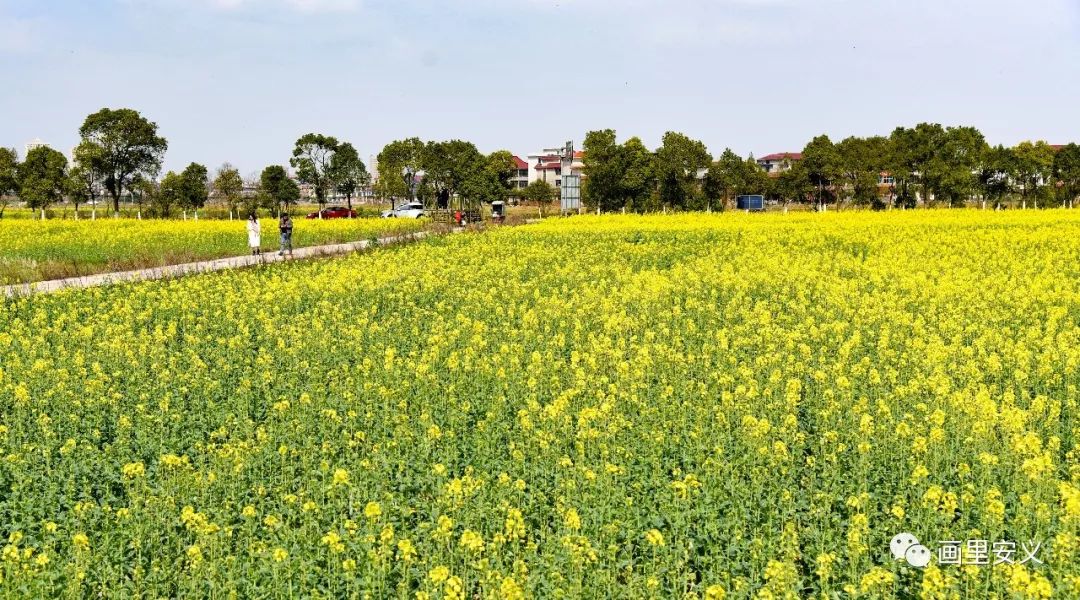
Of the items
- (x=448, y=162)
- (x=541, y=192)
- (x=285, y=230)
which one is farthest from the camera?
(x=541, y=192)

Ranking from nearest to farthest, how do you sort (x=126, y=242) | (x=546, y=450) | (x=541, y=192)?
(x=546, y=450) < (x=126, y=242) < (x=541, y=192)

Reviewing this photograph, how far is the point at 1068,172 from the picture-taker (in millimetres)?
84125

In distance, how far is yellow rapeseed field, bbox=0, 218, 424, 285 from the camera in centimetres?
2595

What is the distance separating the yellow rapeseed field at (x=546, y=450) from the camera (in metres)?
5.66

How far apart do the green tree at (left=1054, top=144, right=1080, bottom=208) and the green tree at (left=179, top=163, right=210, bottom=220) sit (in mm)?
78017

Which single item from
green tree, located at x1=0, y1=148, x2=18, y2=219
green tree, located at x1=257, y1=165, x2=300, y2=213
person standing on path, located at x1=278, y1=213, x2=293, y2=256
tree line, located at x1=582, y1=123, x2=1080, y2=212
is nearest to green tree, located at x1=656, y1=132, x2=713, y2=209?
tree line, located at x1=582, y1=123, x2=1080, y2=212

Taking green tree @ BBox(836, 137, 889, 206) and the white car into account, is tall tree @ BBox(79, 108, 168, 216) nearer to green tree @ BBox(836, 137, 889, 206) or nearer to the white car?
the white car

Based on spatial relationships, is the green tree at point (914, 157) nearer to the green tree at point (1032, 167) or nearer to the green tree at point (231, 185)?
the green tree at point (1032, 167)

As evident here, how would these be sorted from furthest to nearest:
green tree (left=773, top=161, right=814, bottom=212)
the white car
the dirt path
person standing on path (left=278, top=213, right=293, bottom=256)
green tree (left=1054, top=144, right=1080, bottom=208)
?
green tree (left=1054, top=144, right=1080, bottom=208), green tree (left=773, top=161, right=814, bottom=212), the white car, person standing on path (left=278, top=213, right=293, bottom=256), the dirt path

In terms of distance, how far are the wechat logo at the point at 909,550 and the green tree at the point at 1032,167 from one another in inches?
3394

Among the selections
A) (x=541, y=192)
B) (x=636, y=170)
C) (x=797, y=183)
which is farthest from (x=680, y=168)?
(x=541, y=192)

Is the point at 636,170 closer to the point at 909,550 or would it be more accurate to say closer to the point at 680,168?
the point at 680,168

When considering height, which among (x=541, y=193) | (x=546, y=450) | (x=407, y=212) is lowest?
(x=546, y=450)

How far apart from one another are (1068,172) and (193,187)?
80.3 m
